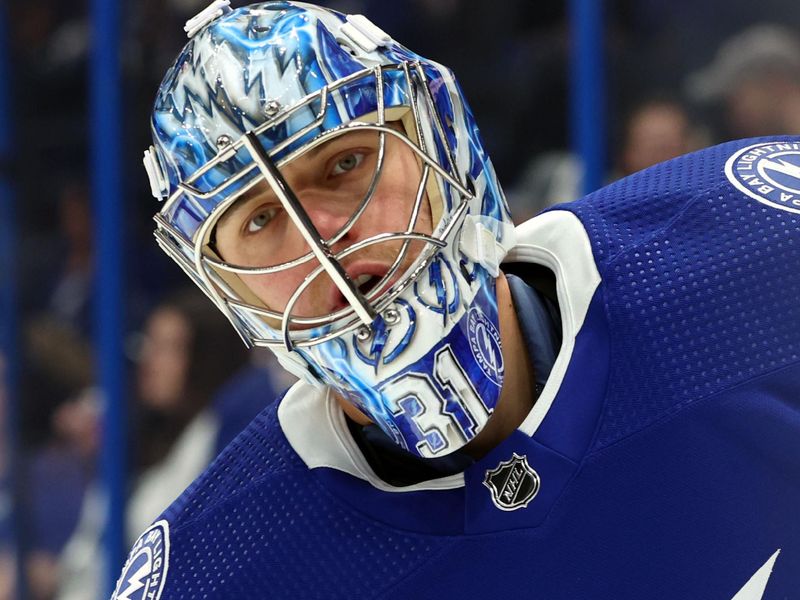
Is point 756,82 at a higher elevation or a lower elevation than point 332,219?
lower

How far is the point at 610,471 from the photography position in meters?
1.11

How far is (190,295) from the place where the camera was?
2828mm

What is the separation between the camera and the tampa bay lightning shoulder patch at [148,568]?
123cm

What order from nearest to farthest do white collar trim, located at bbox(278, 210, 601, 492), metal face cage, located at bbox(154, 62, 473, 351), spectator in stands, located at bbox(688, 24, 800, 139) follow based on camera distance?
metal face cage, located at bbox(154, 62, 473, 351) < white collar trim, located at bbox(278, 210, 601, 492) < spectator in stands, located at bbox(688, 24, 800, 139)

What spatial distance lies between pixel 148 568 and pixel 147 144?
164cm

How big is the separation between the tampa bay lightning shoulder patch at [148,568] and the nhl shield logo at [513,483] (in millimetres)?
333

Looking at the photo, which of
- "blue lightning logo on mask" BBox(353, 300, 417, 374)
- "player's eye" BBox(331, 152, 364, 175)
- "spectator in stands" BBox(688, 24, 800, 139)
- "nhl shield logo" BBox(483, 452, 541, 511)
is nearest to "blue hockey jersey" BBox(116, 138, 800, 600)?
"nhl shield logo" BBox(483, 452, 541, 511)

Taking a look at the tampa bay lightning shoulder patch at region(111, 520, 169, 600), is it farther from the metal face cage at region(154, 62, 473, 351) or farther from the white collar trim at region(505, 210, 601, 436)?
the white collar trim at region(505, 210, 601, 436)

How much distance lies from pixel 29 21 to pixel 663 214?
2.07 m

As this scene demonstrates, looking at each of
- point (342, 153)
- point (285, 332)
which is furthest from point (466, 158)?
point (285, 332)

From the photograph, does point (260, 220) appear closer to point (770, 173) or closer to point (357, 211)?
point (357, 211)

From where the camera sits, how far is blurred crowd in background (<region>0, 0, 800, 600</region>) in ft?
7.66

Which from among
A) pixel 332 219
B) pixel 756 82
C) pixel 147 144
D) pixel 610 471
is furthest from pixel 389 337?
pixel 147 144

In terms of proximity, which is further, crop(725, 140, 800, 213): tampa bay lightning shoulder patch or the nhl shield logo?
crop(725, 140, 800, 213): tampa bay lightning shoulder patch
